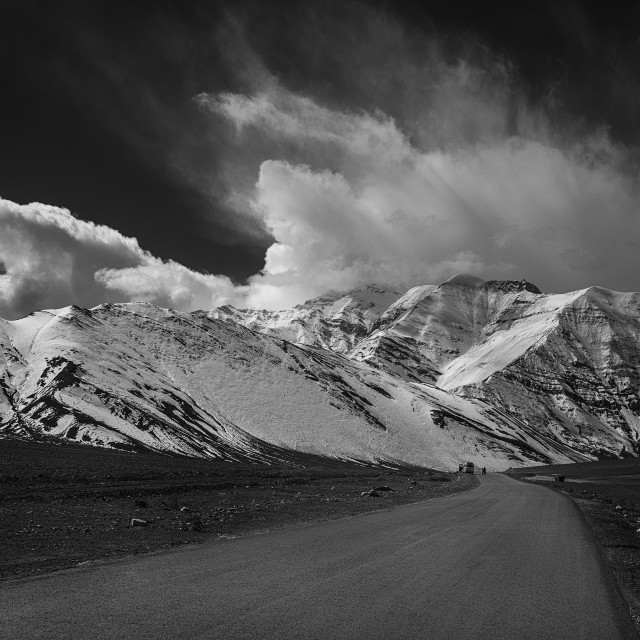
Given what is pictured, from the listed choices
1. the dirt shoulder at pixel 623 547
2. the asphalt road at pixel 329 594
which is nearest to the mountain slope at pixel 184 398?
the dirt shoulder at pixel 623 547

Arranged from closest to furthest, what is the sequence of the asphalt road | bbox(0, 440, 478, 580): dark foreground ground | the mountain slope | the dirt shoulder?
the asphalt road → the dirt shoulder → bbox(0, 440, 478, 580): dark foreground ground → the mountain slope

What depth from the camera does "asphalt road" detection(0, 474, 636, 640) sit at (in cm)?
790

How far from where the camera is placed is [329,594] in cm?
974

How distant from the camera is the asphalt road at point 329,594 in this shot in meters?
7.90

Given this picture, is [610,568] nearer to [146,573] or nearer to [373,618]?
[373,618]

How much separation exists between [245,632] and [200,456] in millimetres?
97429

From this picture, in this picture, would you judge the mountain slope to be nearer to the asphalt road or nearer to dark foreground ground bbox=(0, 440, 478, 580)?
dark foreground ground bbox=(0, 440, 478, 580)

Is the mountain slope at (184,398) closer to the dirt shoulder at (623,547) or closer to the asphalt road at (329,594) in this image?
the dirt shoulder at (623,547)

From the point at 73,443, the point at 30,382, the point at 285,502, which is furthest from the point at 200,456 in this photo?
the point at 285,502

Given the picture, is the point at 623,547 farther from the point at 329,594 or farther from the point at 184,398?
the point at 184,398

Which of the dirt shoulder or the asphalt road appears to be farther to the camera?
the dirt shoulder

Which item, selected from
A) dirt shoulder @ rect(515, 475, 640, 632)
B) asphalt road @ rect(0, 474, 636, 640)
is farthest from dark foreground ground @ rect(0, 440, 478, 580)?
dirt shoulder @ rect(515, 475, 640, 632)

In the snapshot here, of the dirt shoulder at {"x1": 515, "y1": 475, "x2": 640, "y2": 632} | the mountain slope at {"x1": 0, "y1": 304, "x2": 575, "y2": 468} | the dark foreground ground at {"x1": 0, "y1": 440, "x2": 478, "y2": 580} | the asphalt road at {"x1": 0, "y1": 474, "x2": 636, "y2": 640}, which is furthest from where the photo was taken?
the mountain slope at {"x1": 0, "y1": 304, "x2": 575, "y2": 468}

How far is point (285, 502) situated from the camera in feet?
97.1
